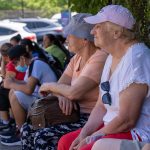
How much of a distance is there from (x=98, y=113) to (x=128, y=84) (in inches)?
25.2

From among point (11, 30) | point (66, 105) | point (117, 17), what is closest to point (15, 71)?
point (66, 105)

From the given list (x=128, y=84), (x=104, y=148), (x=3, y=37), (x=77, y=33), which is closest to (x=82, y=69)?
(x=77, y=33)

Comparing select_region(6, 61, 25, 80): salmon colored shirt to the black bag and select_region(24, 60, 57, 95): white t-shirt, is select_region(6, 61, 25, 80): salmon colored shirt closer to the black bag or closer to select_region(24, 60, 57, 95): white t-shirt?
select_region(24, 60, 57, 95): white t-shirt

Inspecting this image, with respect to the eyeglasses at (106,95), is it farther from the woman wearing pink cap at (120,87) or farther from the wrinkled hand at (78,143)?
the wrinkled hand at (78,143)

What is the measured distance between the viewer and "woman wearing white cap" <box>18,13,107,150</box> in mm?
4320

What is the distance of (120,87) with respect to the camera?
3607 millimetres

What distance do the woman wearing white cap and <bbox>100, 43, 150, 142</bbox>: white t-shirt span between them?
54 cm

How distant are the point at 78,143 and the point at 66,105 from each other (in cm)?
66

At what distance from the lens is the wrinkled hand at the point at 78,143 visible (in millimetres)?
3727

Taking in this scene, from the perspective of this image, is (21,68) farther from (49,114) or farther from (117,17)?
(117,17)

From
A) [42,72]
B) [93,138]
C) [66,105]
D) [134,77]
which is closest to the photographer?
[134,77]

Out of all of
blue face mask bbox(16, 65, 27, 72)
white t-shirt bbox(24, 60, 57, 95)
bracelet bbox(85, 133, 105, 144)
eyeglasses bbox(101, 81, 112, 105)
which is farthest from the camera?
blue face mask bbox(16, 65, 27, 72)

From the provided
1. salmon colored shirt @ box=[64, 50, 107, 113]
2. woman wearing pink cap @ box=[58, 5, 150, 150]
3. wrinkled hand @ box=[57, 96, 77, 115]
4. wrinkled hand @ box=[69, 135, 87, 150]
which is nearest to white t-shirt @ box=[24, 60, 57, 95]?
salmon colored shirt @ box=[64, 50, 107, 113]

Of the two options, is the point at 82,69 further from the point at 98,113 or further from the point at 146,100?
the point at 146,100
